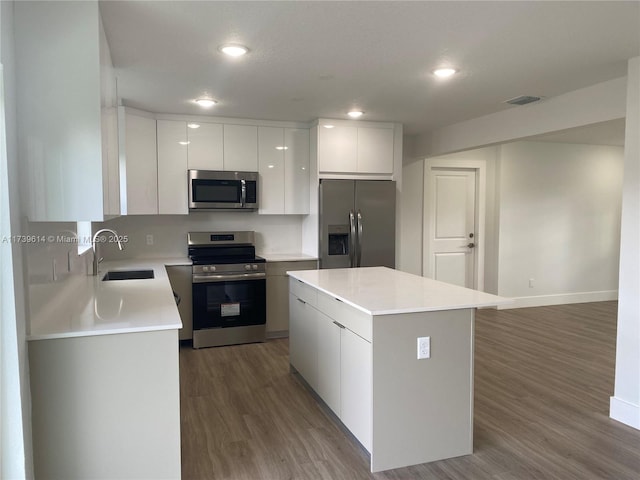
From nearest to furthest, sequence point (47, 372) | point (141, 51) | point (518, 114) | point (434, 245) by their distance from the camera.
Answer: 1. point (47, 372)
2. point (141, 51)
3. point (518, 114)
4. point (434, 245)

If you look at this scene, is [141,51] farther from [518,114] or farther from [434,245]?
[434,245]

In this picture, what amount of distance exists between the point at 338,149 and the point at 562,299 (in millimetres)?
4180

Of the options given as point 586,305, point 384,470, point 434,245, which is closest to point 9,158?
point 384,470

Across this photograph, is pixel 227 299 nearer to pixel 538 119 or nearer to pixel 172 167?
pixel 172 167

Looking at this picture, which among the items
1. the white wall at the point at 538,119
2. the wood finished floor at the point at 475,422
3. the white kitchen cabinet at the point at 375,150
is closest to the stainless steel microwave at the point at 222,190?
the white kitchen cabinet at the point at 375,150

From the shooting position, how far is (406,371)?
2.49 meters

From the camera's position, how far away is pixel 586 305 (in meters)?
6.71

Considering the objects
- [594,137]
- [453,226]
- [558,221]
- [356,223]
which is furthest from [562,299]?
[356,223]

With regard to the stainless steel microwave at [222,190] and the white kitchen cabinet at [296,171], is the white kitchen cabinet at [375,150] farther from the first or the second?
the stainless steel microwave at [222,190]

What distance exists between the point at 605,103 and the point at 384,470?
3.03 meters

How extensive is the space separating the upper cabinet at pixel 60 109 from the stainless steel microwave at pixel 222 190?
105 inches

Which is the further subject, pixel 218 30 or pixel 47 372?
pixel 218 30

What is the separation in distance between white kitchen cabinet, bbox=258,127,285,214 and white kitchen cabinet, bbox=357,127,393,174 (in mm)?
866

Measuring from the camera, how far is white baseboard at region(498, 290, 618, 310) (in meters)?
6.50
